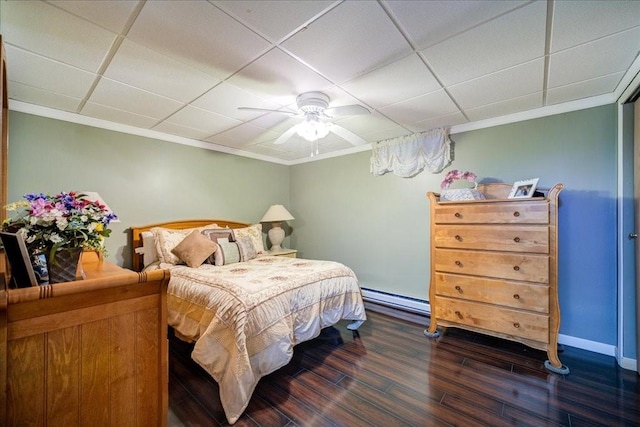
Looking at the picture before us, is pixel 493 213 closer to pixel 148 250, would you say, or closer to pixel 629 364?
pixel 629 364

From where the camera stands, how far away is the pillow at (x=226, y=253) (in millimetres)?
3072

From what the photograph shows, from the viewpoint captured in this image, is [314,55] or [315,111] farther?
[315,111]

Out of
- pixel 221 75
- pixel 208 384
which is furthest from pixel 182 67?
pixel 208 384

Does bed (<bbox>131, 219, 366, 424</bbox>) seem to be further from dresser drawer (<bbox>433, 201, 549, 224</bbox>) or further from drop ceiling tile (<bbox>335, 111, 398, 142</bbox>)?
drop ceiling tile (<bbox>335, 111, 398, 142</bbox>)

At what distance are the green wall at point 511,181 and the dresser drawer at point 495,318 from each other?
0.62m

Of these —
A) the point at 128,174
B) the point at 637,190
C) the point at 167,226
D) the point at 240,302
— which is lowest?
the point at 240,302

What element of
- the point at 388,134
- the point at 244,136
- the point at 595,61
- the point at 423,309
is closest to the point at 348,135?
the point at 388,134

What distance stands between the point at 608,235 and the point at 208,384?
3.65 meters

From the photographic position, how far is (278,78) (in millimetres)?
2105

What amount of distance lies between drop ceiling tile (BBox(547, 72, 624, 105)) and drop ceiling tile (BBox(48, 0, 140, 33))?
10.4ft

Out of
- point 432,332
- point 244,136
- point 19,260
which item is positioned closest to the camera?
point 19,260

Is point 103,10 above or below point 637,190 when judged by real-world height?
above

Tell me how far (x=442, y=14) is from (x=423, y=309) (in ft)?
10.2

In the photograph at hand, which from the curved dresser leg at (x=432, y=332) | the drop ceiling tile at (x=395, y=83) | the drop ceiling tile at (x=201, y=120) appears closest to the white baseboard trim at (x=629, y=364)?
the curved dresser leg at (x=432, y=332)
